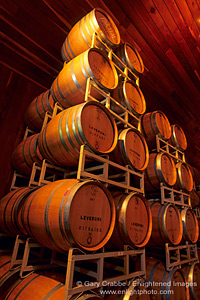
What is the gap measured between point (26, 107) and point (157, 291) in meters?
Result: 4.29

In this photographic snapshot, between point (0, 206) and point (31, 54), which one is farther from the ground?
point (31, 54)

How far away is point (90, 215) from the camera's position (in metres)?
1.68

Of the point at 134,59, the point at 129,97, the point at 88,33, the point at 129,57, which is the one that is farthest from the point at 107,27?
the point at 129,97

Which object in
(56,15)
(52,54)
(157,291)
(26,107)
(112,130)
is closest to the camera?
(112,130)

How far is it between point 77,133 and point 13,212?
1.69 m

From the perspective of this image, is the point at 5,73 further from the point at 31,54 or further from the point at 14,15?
the point at 14,15

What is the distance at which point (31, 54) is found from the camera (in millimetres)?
3908

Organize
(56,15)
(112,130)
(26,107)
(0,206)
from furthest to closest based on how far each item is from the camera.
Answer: (26,107), (56,15), (0,206), (112,130)

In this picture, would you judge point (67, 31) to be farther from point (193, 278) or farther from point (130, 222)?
point (193, 278)

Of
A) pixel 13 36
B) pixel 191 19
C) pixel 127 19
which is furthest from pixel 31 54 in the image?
pixel 191 19

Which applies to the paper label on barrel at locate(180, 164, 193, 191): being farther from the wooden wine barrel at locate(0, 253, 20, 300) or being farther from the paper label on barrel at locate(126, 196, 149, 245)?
the wooden wine barrel at locate(0, 253, 20, 300)

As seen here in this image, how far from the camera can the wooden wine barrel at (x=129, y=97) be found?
286 centimetres

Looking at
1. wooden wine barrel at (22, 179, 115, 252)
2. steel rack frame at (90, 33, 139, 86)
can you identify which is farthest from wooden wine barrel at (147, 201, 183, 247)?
steel rack frame at (90, 33, 139, 86)

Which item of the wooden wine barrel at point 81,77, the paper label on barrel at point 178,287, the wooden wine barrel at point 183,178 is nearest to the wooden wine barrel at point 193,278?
the paper label on barrel at point 178,287
